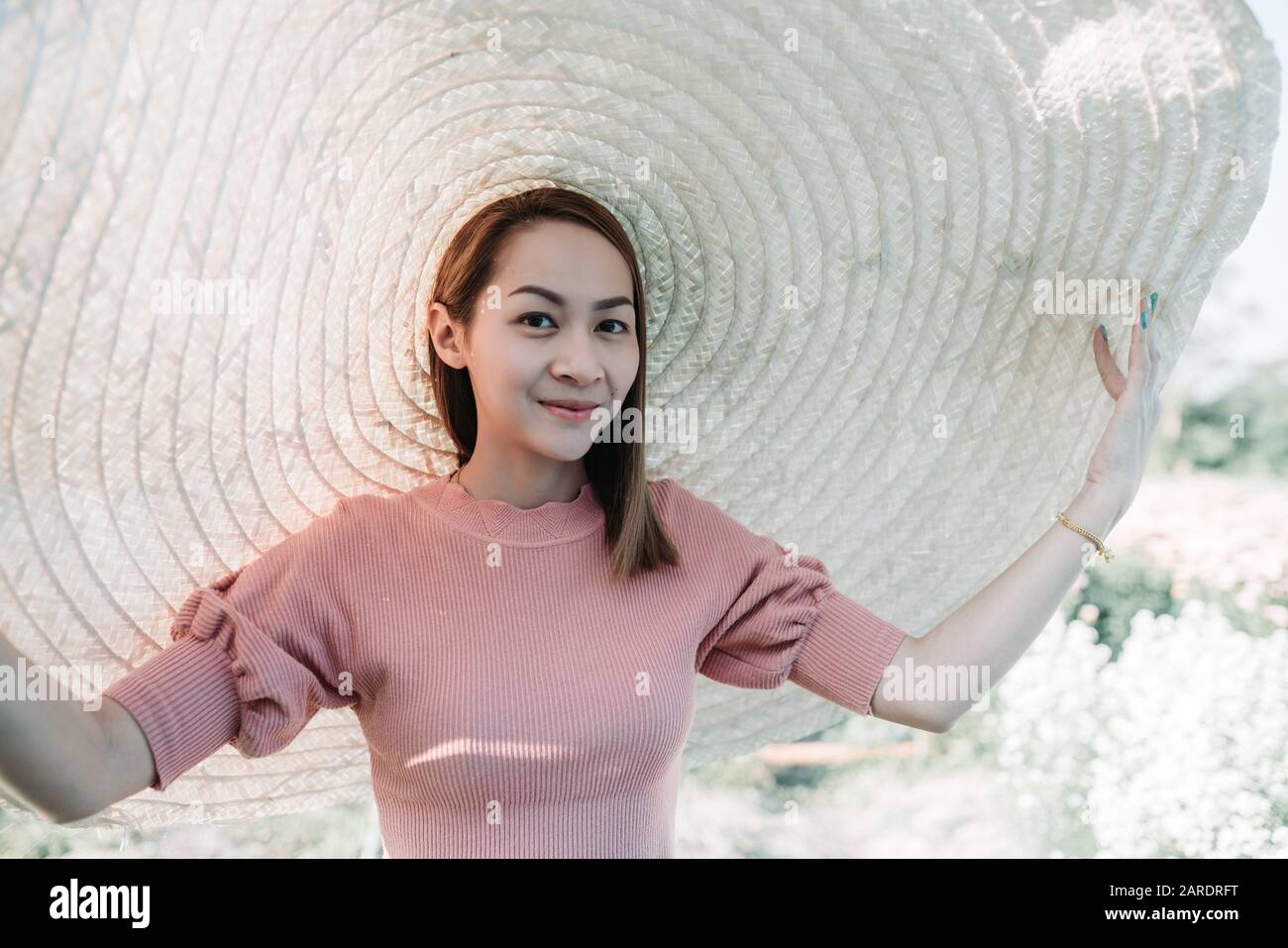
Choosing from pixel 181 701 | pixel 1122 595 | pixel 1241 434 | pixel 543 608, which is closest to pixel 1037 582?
pixel 543 608

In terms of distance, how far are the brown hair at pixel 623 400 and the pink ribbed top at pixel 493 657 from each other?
0.08ft

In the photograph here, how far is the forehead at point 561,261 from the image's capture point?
1053 mm

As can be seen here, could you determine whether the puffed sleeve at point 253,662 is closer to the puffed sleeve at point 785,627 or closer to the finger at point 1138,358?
the puffed sleeve at point 785,627

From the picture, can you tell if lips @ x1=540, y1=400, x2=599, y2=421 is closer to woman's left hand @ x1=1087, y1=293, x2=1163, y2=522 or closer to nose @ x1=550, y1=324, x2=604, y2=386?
nose @ x1=550, y1=324, x2=604, y2=386

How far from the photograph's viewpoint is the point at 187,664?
0.95 m

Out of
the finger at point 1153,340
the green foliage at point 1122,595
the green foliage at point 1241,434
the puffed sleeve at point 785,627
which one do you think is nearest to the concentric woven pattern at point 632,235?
the finger at point 1153,340

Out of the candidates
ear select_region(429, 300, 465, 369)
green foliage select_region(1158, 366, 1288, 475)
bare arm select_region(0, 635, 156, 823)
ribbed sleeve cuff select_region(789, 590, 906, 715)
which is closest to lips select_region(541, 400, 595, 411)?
ear select_region(429, 300, 465, 369)

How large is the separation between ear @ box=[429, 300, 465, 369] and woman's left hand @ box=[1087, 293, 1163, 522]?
0.57 meters

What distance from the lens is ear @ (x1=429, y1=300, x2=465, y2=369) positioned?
3.65 ft

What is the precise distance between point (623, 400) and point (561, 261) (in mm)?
149

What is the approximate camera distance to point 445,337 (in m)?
1.12

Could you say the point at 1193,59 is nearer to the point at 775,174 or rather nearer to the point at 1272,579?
the point at 775,174

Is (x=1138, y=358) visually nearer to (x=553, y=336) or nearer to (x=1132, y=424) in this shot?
(x=1132, y=424)
